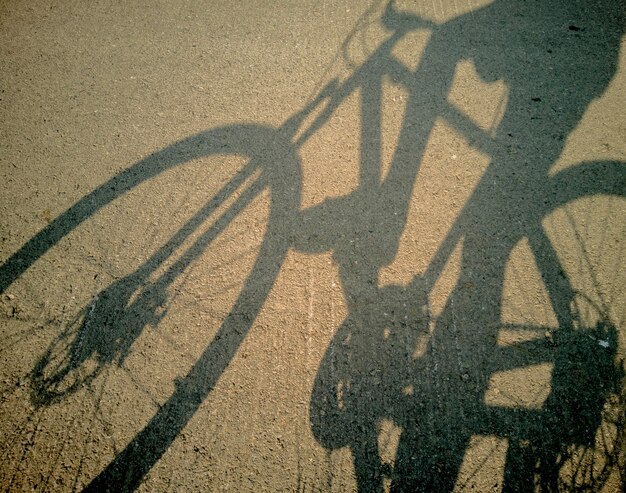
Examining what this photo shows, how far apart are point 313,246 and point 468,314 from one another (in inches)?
58.3

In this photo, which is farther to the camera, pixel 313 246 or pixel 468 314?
pixel 313 246

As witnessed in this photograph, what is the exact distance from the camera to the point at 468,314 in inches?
111

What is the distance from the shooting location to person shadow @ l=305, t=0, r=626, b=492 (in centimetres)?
242

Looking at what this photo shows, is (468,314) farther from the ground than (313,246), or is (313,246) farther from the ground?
(468,314)

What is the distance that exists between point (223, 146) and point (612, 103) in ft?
14.3

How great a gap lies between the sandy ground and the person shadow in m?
0.02

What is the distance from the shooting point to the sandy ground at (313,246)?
8.03 ft

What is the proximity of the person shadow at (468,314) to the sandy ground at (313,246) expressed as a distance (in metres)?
0.02

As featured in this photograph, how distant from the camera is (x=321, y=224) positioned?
316 cm

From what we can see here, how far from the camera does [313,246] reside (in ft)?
10.1

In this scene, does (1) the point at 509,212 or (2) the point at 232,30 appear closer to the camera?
(1) the point at 509,212

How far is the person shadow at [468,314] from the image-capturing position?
2.42 m

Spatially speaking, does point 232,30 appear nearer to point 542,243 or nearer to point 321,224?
point 321,224

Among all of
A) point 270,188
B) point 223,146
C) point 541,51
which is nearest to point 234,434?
point 270,188
